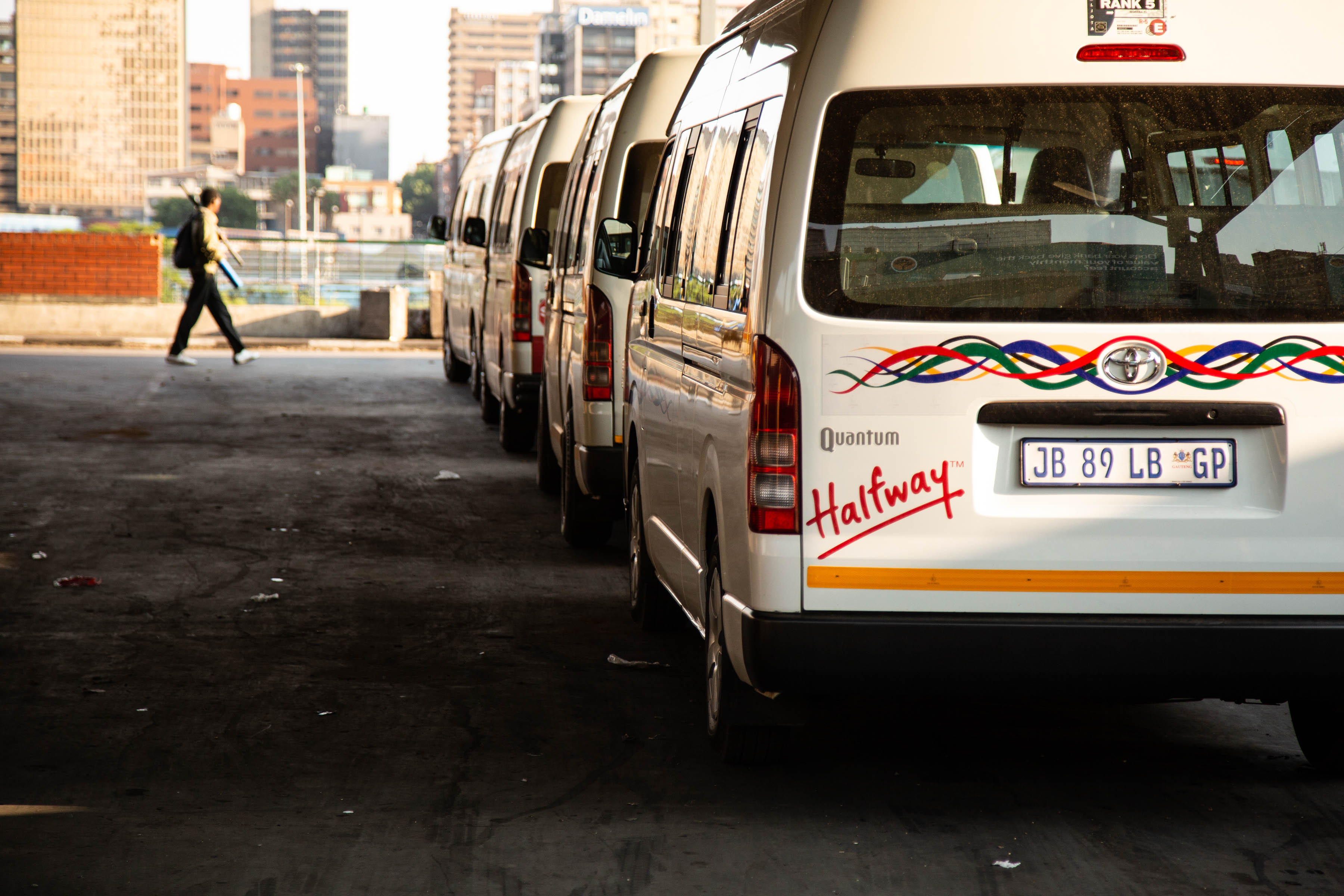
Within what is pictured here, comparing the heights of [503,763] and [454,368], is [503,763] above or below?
below

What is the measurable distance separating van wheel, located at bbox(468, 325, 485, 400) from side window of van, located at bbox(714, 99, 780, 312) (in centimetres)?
1117

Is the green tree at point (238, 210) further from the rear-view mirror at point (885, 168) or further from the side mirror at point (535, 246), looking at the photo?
the rear-view mirror at point (885, 168)

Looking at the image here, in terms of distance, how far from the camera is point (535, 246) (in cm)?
1223

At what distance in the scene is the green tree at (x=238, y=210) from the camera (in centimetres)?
19012

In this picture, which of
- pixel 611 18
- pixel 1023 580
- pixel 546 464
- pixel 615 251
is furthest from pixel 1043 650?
pixel 611 18

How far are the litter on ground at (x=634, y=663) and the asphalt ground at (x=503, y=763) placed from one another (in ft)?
0.12

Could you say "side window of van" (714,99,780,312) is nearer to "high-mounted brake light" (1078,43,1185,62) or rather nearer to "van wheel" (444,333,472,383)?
"high-mounted brake light" (1078,43,1185,62)

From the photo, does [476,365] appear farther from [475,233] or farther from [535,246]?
[535,246]

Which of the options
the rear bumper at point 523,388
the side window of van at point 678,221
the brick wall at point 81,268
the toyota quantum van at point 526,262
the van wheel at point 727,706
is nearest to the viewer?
the van wheel at point 727,706

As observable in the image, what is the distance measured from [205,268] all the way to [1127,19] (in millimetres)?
18047

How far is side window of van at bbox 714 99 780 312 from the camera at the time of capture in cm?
472

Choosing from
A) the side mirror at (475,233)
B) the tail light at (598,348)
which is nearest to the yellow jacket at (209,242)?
the side mirror at (475,233)

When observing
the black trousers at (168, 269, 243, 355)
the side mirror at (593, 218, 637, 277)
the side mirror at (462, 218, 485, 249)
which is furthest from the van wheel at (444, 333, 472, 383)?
the side mirror at (593, 218, 637, 277)

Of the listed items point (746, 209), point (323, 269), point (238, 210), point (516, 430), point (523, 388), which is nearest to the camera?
point (746, 209)
